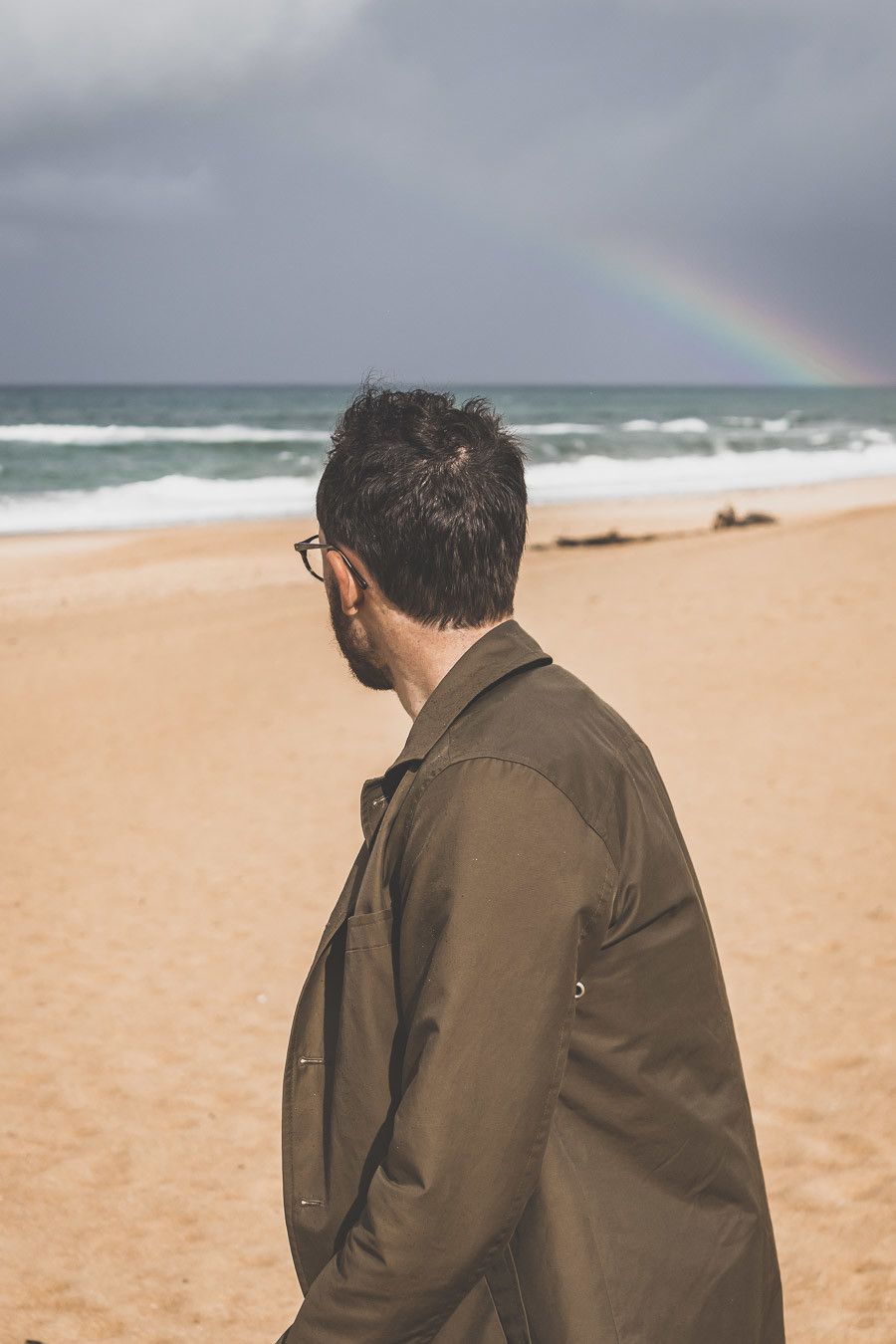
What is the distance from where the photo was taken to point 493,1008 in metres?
1.31

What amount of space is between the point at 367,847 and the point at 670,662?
8.80m

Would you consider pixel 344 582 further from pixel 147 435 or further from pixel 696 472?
pixel 147 435

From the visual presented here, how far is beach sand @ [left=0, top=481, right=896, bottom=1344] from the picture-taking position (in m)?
3.82

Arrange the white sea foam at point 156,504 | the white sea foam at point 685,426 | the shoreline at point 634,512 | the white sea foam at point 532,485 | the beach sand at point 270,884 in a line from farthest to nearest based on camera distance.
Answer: the white sea foam at point 685,426
the white sea foam at point 532,485
the white sea foam at point 156,504
the shoreline at point 634,512
the beach sand at point 270,884

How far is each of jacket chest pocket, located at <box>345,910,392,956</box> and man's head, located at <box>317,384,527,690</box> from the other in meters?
0.38

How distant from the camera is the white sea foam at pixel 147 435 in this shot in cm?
4455

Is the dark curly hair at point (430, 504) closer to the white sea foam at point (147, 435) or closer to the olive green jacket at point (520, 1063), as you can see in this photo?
the olive green jacket at point (520, 1063)

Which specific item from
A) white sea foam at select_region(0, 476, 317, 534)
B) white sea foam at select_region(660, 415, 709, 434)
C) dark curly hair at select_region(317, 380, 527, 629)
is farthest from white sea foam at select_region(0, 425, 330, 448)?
dark curly hair at select_region(317, 380, 527, 629)

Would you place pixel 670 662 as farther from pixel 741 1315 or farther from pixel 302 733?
pixel 741 1315

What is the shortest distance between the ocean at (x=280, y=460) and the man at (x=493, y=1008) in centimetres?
1807

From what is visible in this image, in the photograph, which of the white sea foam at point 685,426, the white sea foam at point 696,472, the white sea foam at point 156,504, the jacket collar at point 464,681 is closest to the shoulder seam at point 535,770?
the jacket collar at point 464,681

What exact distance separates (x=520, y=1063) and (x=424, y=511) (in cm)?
66

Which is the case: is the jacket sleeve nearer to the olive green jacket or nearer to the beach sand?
the olive green jacket

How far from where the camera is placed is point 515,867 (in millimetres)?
1311
